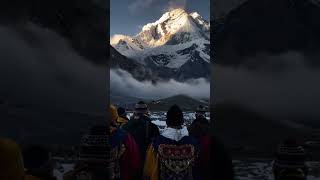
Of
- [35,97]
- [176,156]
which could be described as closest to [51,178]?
[176,156]

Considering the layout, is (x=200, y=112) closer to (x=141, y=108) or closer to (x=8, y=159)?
(x=141, y=108)

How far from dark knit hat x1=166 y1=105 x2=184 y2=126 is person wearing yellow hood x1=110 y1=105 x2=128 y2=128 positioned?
67.7 inches

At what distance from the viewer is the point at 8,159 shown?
2404mm

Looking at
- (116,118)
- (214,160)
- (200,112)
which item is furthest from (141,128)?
(214,160)

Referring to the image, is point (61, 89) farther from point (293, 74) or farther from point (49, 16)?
point (293, 74)

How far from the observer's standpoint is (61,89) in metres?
6.02

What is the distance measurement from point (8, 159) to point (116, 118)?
4508 mm

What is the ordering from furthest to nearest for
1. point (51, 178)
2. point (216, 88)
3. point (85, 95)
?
point (85, 95) < point (216, 88) < point (51, 178)

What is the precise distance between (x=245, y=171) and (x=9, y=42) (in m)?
2.86

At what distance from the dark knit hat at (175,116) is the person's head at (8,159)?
2431 mm

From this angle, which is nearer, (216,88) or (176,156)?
(176,156)

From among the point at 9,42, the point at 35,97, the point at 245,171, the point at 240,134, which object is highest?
the point at 9,42

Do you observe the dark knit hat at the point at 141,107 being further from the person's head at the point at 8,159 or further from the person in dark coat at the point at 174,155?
the person's head at the point at 8,159

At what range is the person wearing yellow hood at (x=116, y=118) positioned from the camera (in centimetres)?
674
